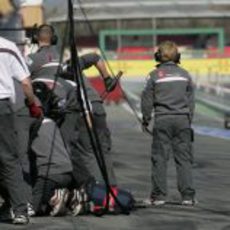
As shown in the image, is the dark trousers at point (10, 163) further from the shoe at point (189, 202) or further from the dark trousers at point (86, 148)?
the shoe at point (189, 202)

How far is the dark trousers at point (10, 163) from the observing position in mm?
7668

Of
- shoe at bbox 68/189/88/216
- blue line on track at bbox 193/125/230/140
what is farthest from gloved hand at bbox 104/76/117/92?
blue line on track at bbox 193/125/230/140

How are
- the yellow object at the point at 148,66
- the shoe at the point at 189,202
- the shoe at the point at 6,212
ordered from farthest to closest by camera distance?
1. the yellow object at the point at 148,66
2. the shoe at the point at 189,202
3. the shoe at the point at 6,212

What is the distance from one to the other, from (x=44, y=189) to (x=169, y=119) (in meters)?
1.68

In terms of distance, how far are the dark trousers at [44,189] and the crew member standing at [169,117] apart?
129 cm

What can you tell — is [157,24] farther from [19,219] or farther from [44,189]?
[19,219]

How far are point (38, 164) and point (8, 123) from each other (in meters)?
0.85

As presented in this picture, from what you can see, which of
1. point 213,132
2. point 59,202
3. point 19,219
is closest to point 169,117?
point 59,202

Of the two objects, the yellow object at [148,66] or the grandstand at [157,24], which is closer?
the yellow object at [148,66]

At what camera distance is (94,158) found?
932cm

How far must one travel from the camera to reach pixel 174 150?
30.9 ft

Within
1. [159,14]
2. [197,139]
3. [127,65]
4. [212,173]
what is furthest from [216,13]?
[212,173]

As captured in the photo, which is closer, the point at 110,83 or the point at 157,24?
the point at 110,83

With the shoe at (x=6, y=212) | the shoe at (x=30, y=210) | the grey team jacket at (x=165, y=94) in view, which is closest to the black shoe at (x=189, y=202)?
the grey team jacket at (x=165, y=94)
